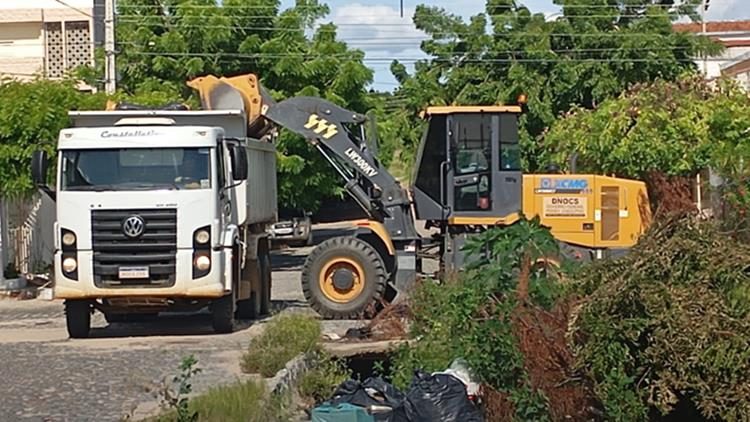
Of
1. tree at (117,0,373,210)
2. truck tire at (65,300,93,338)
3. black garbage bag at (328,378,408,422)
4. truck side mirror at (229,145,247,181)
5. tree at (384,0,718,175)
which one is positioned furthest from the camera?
tree at (384,0,718,175)

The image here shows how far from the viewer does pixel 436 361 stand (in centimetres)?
1246

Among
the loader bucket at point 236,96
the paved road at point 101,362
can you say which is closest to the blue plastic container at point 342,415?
the paved road at point 101,362

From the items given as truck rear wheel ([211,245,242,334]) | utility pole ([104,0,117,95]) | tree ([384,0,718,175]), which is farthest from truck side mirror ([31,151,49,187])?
tree ([384,0,718,175])

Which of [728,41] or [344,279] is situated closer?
[344,279]

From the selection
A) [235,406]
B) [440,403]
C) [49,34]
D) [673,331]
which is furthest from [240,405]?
[49,34]

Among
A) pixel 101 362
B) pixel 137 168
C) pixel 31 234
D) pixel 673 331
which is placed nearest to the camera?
pixel 673 331

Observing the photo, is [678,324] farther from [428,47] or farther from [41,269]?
[428,47]

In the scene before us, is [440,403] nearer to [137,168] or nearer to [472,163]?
[137,168]

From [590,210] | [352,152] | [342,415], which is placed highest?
[352,152]

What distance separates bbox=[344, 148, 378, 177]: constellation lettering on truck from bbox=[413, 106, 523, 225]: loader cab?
746mm

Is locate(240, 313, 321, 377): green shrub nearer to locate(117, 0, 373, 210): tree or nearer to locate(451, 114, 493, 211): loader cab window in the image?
locate(451, 114, 493, 211): loader cab window

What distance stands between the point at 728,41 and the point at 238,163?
5259 cm

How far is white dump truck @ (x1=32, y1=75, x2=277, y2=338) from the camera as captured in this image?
645 inches

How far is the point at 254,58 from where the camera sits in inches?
1277
